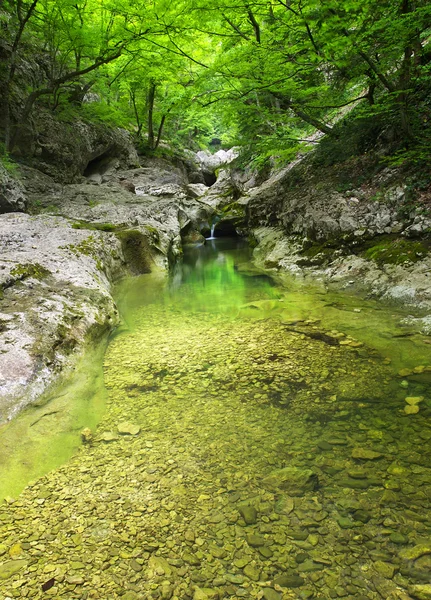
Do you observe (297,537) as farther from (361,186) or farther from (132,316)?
(361,186)

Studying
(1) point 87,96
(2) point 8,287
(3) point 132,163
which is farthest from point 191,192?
(2) point 8,287

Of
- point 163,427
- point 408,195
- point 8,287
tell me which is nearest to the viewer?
point 163,427

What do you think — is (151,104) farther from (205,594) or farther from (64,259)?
(205,594)

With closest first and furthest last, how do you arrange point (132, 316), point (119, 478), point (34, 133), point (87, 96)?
1. point (119, 478)
2. point (132, 316)
3. point (34, 133)
4. point (87, 96)

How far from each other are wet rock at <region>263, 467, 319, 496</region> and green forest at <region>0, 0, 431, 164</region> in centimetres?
731

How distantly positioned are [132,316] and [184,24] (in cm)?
811

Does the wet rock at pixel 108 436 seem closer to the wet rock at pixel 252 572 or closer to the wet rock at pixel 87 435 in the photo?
the wet rock at pixel 87 435

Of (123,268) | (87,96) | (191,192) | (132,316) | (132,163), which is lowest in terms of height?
(132,316)

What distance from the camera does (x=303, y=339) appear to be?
5.80 m

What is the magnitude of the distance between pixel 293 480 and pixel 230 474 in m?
0.56

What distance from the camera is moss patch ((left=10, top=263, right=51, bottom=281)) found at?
19.7 ft

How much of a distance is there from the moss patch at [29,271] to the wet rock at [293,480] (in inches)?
209

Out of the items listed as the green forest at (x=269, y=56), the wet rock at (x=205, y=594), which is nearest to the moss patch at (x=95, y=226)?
the green forest at (x=269, y=56)

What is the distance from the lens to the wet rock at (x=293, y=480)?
2.88 meters
